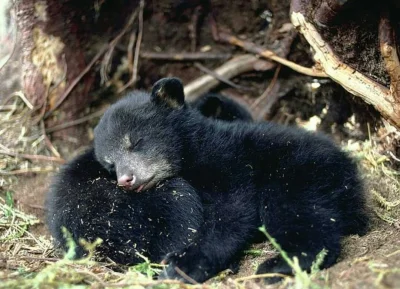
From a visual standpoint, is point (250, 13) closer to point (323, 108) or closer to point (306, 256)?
point (323, 108)

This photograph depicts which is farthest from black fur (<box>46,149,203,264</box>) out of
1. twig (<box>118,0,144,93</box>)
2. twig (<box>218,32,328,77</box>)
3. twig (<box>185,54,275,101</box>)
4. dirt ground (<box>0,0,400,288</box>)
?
twig (<box>118,0,144,93</box>)

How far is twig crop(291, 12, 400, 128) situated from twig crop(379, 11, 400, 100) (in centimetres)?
16

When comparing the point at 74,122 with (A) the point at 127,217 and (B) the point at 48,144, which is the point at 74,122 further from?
(A) the point at 127,217

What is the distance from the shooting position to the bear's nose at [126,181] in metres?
4.79

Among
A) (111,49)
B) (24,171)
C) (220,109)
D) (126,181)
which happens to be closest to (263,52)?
(220,109)

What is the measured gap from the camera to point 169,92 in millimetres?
5340

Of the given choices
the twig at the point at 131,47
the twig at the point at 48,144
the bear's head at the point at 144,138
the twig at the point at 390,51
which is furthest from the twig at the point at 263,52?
the twig at the point at 48,144

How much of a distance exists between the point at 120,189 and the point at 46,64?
270cm

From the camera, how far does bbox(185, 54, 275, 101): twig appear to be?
730 centimetres

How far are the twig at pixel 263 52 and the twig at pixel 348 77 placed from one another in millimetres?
397

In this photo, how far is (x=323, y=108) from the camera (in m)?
6.85

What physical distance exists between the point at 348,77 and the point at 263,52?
6.90 feet

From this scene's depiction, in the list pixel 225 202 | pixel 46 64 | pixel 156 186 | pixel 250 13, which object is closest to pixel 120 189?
pixel 156 186

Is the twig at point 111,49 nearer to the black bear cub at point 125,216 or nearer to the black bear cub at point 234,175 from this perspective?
the black bear cub at point 234,175
